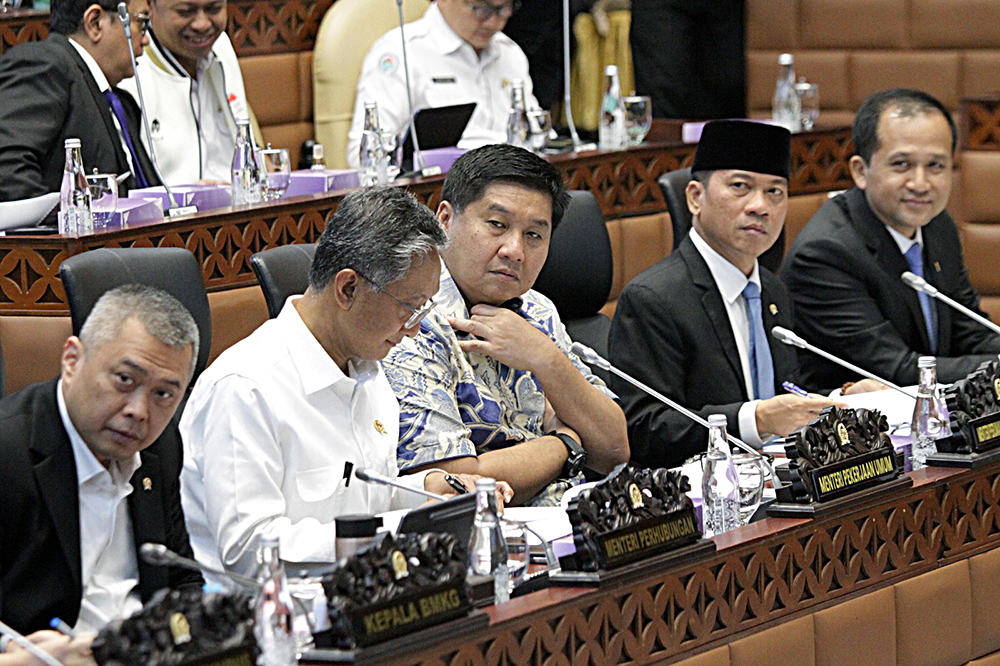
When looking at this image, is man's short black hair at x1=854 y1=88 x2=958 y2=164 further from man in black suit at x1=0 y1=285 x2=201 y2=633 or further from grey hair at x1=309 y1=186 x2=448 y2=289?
man in black suit at x1=0 y1=285 x2=201 y2=633

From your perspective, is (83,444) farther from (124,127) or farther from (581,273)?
(124,127)

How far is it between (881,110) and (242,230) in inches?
65.2

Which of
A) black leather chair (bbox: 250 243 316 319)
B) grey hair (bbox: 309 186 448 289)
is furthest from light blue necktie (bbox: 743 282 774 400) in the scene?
grey hair (bbox: 309 186 448 289)

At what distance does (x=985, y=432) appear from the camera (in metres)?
2.74

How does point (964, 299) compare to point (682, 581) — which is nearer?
point (682, 581)

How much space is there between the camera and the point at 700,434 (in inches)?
128

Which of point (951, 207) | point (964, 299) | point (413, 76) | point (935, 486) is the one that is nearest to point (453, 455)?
point (935, 486)

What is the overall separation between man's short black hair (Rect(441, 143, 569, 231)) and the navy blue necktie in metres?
1.33

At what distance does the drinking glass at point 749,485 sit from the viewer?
8.35 feet

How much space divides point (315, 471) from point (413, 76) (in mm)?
3055

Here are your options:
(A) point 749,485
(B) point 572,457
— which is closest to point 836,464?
(A) point 749,485

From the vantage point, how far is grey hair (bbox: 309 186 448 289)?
2.41 meters

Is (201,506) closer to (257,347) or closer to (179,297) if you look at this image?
(257,347)

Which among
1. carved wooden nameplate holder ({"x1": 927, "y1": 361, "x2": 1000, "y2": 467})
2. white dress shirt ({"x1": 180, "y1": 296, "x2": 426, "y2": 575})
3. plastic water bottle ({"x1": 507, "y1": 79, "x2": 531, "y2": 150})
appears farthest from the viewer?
plastic water bottle ({"x1": 507, "y1": 79, "x2": 531, "y2": 150})
